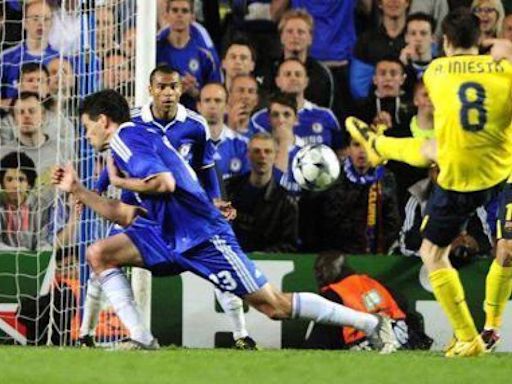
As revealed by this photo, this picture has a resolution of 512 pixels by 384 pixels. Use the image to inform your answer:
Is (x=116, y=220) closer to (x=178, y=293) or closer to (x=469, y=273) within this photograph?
(x=178, y=293)

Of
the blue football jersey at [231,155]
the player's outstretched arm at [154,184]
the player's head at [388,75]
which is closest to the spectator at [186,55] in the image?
the blue football jersey at [231,155]

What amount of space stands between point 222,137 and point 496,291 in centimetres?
314

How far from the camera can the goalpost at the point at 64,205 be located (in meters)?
12.0

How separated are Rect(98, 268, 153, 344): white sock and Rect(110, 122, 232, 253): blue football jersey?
1.63ft

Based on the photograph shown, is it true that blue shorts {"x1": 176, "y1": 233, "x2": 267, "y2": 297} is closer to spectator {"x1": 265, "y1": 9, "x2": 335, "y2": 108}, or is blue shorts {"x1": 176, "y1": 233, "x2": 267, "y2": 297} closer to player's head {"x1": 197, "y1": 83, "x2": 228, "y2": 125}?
player's head {"x1": 197, "y1": 83, "x2": 228, "y2": 125}

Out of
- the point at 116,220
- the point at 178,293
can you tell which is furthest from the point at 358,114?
the point at 116,220

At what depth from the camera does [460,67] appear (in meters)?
9.77

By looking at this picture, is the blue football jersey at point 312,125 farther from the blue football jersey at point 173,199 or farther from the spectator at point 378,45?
the blue football jersey at point 173,199

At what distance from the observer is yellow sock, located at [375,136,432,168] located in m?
10.2

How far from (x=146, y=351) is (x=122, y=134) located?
1.23m

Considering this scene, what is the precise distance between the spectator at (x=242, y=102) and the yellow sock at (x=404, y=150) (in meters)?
2.70

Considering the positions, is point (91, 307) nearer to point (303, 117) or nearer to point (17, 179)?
point (17, 179)

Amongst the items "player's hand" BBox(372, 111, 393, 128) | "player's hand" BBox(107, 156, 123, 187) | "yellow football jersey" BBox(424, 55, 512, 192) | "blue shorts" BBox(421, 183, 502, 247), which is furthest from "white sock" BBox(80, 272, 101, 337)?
"player's hand" BBox(372, 111, 393, 128)

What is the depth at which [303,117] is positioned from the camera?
43.0 feet
